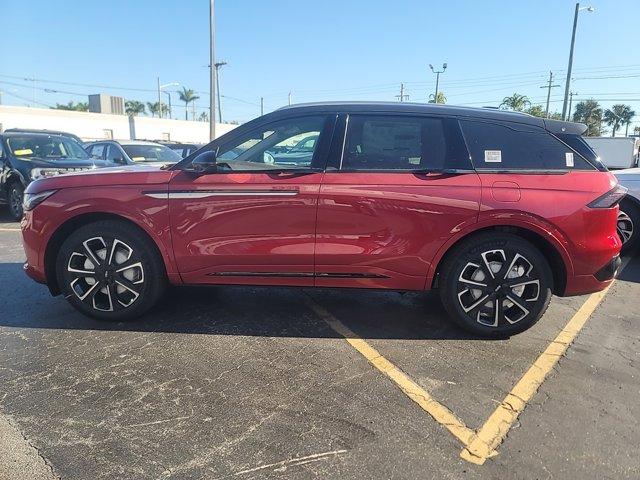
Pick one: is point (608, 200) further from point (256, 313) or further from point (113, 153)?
point (113, 153)

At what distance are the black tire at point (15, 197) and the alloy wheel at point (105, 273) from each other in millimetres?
6511

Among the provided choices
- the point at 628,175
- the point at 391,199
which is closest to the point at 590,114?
the point at 628,175

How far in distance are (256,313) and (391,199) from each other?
164cm

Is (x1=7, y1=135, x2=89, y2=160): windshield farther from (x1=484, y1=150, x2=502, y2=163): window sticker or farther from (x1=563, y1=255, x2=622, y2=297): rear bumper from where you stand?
(x1=563, y1=255, x2=622, y2=297): rear bumper

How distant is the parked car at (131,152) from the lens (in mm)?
11898

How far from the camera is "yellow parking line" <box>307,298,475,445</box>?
2.76 metres

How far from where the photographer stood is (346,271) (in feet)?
13.0

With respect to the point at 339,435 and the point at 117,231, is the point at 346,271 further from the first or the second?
the point at 117,231

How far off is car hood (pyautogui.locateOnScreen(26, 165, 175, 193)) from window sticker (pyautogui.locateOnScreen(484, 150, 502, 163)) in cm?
248

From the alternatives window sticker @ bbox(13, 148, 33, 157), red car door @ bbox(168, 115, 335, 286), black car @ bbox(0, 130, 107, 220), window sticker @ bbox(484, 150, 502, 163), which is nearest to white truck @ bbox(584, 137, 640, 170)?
black car @ bbox(0, 130, 107, 220)

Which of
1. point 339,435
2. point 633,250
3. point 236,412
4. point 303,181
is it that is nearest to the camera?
point 339,435

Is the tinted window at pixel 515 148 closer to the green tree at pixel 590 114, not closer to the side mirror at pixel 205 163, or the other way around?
the side mirror at pixel 205 163

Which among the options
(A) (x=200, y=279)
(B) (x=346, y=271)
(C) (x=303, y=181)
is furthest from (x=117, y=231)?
(B) (x=346, y=271)

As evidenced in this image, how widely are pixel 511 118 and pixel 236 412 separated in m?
3.03
